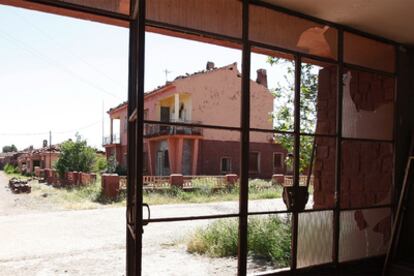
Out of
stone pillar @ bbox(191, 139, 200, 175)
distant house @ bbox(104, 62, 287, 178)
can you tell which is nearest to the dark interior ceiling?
distant house @ bbox(104, 62, 287, 178)

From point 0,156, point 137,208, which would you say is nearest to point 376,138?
point 137,208

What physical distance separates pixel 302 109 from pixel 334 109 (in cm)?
161

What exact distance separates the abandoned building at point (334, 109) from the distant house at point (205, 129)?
8.71m

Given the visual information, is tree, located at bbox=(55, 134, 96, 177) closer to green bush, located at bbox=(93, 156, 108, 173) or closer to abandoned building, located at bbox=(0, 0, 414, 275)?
green bush, located at bbox=(93, 156, 108, 173)

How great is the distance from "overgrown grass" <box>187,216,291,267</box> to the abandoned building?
116cm

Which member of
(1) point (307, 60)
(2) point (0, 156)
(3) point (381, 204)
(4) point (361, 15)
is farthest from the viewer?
(2) point (0, 156)

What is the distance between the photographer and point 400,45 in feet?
13.4

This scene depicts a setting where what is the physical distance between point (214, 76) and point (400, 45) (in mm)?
10541

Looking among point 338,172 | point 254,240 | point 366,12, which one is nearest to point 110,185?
point 254,240

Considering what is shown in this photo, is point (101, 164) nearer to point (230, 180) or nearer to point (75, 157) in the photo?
point (75, 157)

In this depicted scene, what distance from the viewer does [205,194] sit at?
1094 centimetres

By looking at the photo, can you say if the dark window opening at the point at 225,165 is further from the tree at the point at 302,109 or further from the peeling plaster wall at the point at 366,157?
the peeling plaster wall at the point at 366,157

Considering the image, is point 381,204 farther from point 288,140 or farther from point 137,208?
point 137,208

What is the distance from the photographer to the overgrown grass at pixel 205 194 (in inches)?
417
